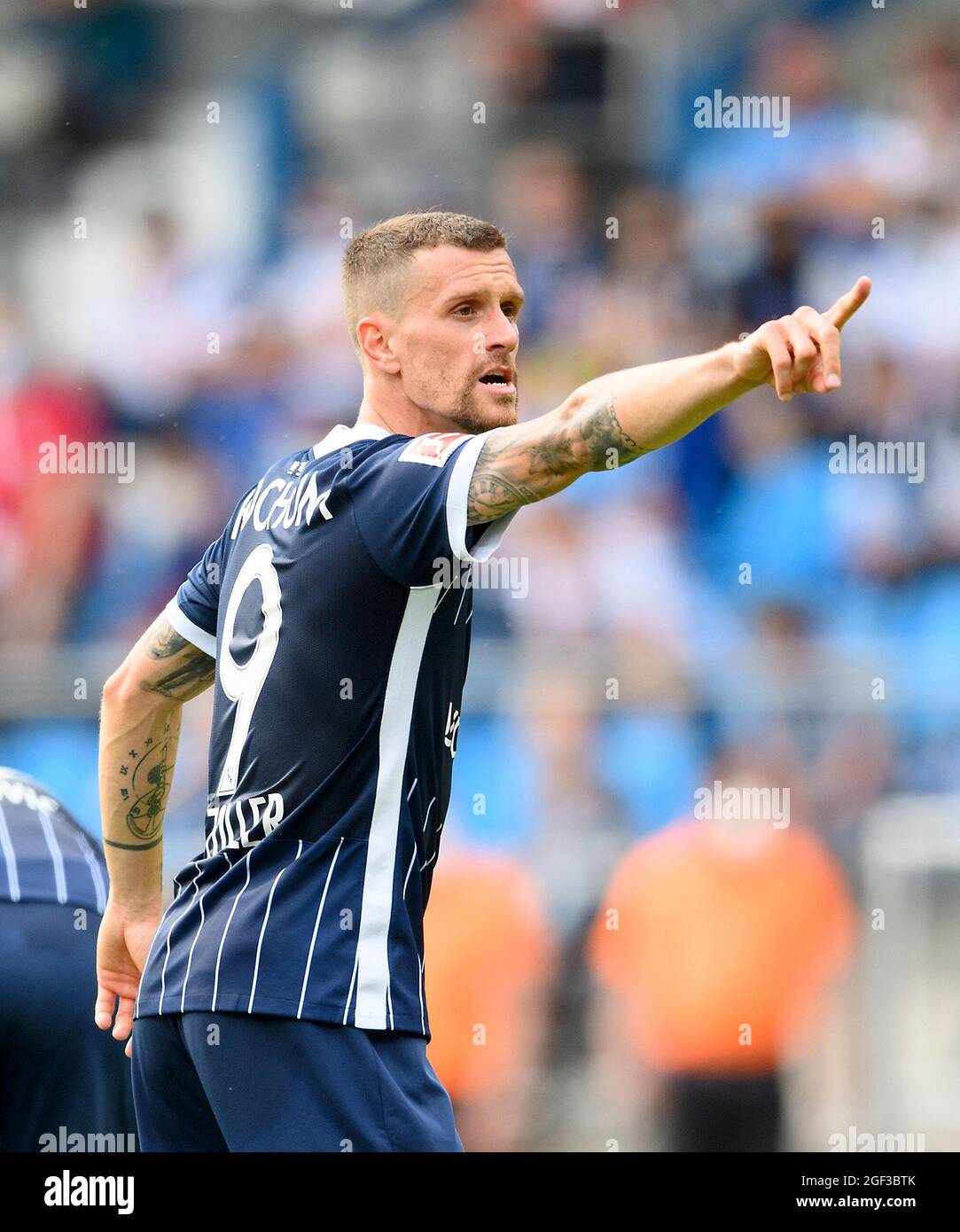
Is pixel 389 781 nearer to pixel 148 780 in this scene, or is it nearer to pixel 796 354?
pixel 148 780

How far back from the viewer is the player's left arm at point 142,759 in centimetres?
355

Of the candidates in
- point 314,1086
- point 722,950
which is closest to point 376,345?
point 314,1086

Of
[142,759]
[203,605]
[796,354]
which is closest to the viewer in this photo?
[796,354]

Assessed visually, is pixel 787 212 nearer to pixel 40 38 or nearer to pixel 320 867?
pixel 40 38

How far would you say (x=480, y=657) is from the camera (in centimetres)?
710

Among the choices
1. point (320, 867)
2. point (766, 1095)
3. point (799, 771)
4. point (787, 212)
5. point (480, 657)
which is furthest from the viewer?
point (787, 212)

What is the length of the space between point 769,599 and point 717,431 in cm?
99

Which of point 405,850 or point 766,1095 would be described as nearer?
point 405,850

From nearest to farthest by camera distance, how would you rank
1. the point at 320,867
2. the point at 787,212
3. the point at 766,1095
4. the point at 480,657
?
the point at 320,867 → the point at 766,1095 → the point at 480,657 → the point at 787,212

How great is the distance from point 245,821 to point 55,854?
430 mm

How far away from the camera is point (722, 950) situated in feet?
20.2

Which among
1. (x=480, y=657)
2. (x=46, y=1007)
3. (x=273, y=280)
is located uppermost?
(x=273, y=280)

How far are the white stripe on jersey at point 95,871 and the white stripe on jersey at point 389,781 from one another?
682mm


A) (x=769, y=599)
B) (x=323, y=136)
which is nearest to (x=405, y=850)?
(x=769, y=599)
